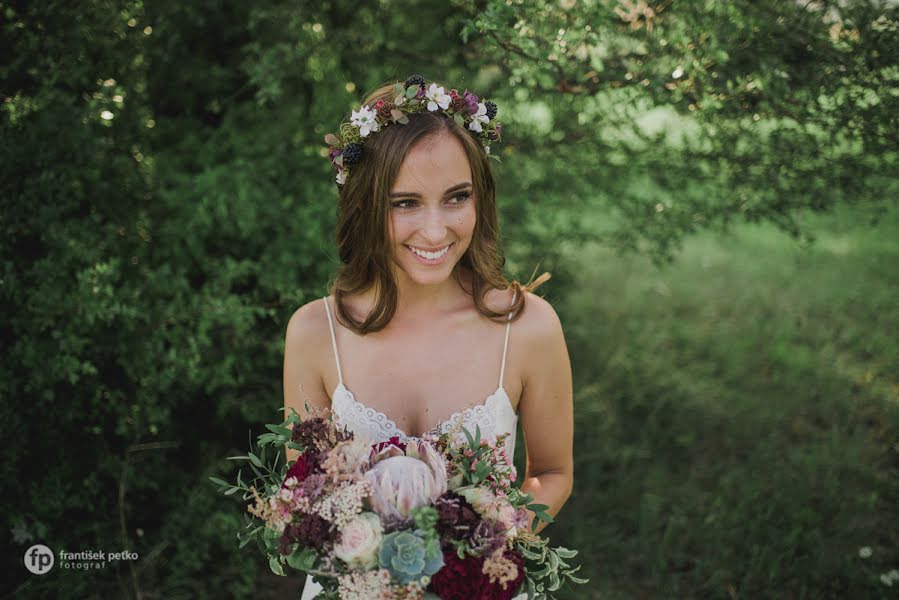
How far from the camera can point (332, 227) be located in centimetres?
359

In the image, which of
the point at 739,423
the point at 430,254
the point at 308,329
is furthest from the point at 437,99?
the point at 739,423

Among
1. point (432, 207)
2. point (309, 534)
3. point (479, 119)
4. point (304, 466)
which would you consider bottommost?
point (309, 534)

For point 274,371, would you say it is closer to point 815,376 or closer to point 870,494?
point 870,494

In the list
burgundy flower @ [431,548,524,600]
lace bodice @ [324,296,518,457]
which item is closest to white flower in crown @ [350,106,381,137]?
lace bodice @ [324,296,518,457]

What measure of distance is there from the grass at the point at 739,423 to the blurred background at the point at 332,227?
0.8 inches

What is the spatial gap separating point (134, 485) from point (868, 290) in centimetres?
554

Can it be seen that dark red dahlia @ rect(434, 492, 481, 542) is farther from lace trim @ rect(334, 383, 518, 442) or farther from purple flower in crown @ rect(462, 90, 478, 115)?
purple flower in crown @ rect(462, 90, 478, 115)

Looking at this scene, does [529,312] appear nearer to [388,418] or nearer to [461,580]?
[388,418]

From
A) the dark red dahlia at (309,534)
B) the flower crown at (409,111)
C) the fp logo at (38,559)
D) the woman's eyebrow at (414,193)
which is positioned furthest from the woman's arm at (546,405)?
the fp logo at (38,559)

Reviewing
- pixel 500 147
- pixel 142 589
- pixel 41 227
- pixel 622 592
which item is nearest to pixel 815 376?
pixel 622 592

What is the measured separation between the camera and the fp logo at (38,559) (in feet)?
10.1

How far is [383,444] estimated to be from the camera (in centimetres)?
190

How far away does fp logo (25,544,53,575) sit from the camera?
308 cm

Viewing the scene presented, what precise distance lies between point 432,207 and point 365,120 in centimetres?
34
